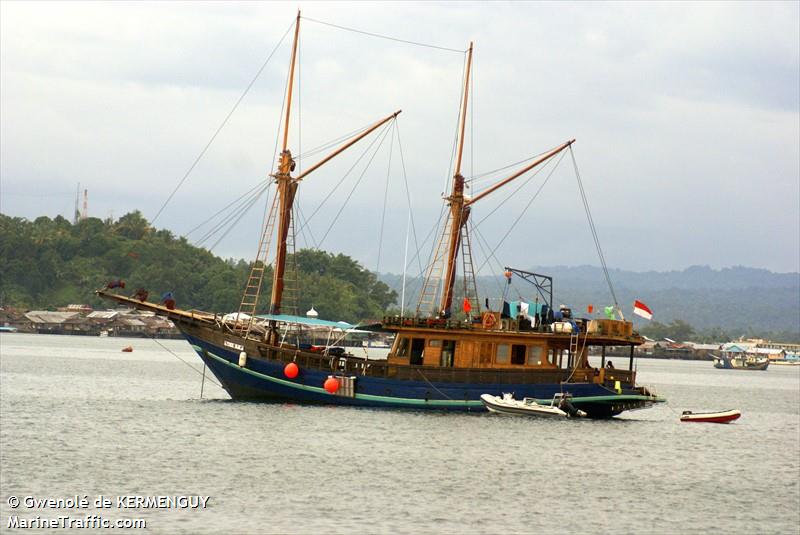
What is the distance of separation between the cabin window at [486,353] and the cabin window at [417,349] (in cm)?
289

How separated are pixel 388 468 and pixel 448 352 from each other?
53.1ft

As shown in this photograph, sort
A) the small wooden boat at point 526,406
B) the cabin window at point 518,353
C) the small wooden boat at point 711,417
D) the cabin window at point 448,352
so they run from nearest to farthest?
the small wooden boat at point 526,406 < the cabin window at point 448,352 < the cabin window at point 518,353 < the small wooden boat at point 711,417

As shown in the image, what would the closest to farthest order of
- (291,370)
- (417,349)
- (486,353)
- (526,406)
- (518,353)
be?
1. (526,406)
2. (291,370)
3. (486,353)
4. (417,349)
5. (518,353)

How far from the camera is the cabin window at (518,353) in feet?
197

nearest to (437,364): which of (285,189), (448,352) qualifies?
(448,352)

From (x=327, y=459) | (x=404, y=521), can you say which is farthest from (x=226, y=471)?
(x=404, y=521)

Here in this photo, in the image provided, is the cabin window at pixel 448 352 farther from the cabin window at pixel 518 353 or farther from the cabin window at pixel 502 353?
the cabin window at pixel 518 353

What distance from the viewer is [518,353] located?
60125 millimetres

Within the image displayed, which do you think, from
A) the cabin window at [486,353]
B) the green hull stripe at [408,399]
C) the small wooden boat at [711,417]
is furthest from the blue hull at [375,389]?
the small wooden boat at [711,417]

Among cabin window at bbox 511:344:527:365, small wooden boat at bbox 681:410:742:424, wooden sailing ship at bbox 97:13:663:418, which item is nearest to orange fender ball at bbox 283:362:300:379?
wooden sailing ship at bbox 97:13:663:418

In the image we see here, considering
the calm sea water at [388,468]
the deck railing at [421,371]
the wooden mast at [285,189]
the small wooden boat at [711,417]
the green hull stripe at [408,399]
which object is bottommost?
the calm sea water at [388,468]

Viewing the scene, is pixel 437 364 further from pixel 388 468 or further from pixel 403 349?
pixel 388 468

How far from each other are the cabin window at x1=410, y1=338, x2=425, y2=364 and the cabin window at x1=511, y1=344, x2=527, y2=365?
14.4ft

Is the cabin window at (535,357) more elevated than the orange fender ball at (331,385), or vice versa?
the cabin window at (535,357)
